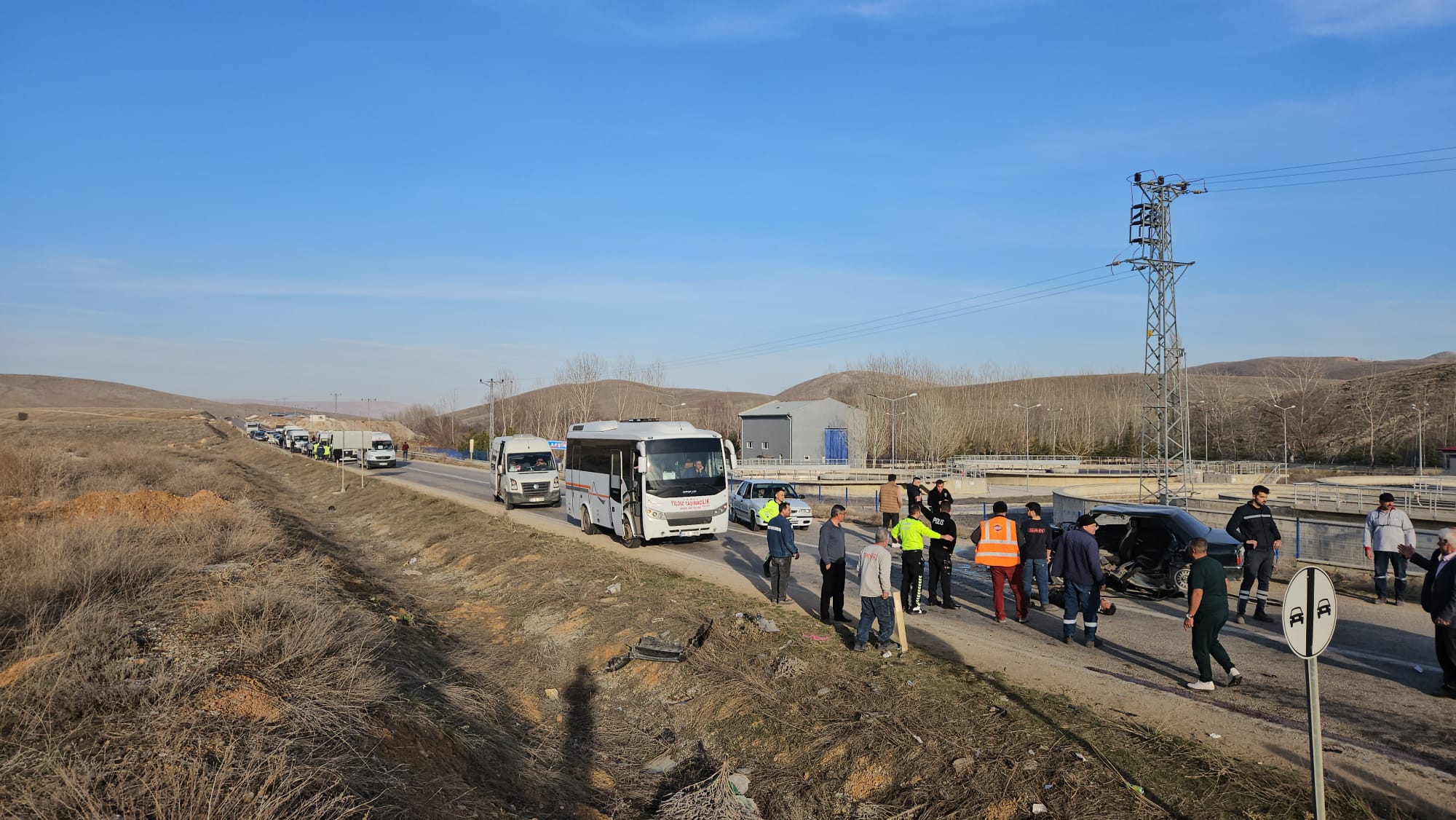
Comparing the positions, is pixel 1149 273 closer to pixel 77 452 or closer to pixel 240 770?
pixel 240 770

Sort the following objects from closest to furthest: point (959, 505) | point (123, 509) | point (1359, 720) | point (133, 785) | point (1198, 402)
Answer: point (133, 785)
point (1359, 720)
point (123, 509)
point (959, 505)
point (1198, 402)

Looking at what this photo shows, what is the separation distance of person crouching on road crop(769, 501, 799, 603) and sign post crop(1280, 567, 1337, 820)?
7.97 metres

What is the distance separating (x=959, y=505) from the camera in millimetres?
42844

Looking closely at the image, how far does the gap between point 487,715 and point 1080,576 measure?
7.68m

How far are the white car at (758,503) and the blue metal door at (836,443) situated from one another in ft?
177

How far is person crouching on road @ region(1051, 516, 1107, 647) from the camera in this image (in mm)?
10477

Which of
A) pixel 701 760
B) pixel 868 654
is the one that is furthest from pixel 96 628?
pixel 868 654

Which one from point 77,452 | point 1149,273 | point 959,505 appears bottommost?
point 959,505

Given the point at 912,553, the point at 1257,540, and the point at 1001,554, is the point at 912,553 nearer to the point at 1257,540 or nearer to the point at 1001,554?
the point at 1001,554

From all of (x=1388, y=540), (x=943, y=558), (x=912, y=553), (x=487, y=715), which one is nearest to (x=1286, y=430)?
(x=1388, y=540)

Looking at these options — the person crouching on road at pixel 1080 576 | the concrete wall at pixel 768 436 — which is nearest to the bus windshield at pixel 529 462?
the person crouching on road at pixel 1080 576

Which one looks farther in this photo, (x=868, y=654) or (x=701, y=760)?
(x=868, y=654)

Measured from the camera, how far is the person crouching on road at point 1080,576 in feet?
34.4

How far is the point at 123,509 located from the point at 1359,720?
22662 millimetres
